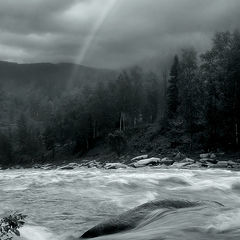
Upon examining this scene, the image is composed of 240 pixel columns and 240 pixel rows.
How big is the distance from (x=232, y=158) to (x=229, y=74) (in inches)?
441

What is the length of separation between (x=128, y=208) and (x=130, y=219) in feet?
11.5

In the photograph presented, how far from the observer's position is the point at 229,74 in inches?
1838

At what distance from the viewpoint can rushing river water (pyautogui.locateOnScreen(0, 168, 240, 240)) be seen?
285 inches

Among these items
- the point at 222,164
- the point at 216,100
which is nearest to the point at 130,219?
the point at 222,164

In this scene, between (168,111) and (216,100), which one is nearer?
(216,100)

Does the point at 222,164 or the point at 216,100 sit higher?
the point at 216,100

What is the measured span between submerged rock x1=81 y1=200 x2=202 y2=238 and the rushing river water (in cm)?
23

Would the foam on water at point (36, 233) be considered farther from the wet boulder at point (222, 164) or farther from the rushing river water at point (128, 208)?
the wet boulder at point (222, 164)

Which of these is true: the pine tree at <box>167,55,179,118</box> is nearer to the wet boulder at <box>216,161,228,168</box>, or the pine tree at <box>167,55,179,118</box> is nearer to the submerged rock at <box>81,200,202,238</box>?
the wet boulder at <box>216,161,228,168</box>

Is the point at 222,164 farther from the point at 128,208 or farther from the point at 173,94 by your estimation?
the point at 173,94

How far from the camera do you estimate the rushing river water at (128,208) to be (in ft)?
23.8

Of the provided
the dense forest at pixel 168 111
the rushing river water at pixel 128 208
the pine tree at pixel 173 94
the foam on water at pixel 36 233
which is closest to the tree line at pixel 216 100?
the dense forest at pixel 168 111

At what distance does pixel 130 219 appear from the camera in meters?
8.57

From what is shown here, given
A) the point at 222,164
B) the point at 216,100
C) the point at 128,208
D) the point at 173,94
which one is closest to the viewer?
the point at 128,208
